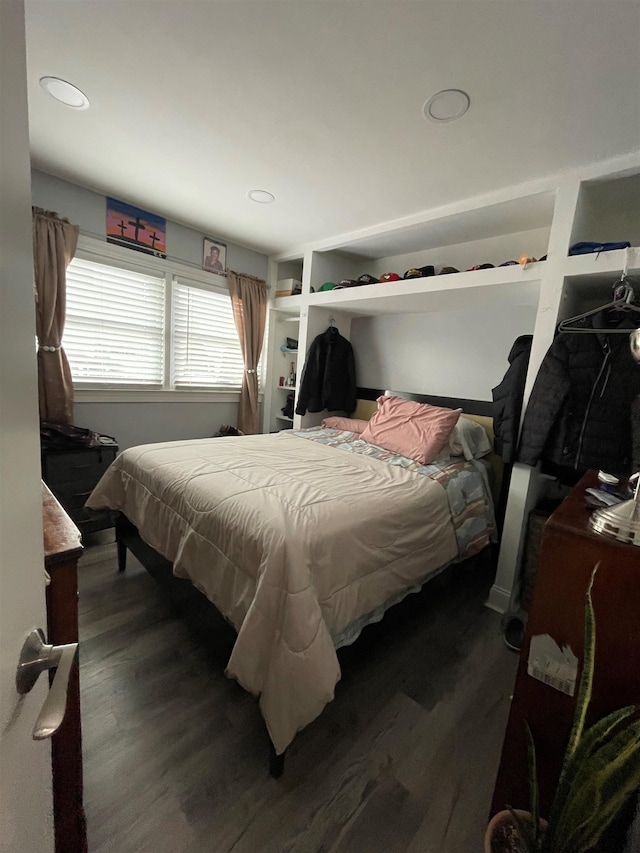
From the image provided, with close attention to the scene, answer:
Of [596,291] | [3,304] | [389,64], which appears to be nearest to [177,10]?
[389,64]

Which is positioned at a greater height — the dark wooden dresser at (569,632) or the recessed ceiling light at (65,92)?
the recessed ceiling light at (65,92)

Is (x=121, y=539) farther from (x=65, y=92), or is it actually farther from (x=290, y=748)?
(x=65, y=92)

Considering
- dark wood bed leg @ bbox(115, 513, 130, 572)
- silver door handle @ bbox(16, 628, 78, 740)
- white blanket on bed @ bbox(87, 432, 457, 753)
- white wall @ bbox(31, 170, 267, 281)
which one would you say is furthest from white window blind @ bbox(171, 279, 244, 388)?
silver door handle @ bbox(16, 628, 78, 740)

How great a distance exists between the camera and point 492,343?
106 inches

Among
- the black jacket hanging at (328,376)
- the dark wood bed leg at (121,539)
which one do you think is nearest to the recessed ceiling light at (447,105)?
the black jacket hanging at (328,376)

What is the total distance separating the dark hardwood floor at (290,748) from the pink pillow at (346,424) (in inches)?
62.6

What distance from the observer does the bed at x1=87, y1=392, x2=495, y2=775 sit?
1.08m

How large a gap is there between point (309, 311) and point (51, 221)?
6.76ft

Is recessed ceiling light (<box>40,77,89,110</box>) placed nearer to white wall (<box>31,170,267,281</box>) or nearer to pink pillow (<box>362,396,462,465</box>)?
white wall (<box>31,170,267,281</box>)

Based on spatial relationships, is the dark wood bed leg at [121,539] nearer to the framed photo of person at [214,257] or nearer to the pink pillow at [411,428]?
the pink pillow at [411,428]

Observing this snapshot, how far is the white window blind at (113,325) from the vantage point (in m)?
2.71

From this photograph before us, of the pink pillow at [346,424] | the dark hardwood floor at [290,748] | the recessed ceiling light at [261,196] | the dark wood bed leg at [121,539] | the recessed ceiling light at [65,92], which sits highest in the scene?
the recessed ceiling light at [261,196]

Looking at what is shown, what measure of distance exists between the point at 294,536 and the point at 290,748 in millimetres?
769

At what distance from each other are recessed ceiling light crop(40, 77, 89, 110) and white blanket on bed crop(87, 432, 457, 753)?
176 cm
